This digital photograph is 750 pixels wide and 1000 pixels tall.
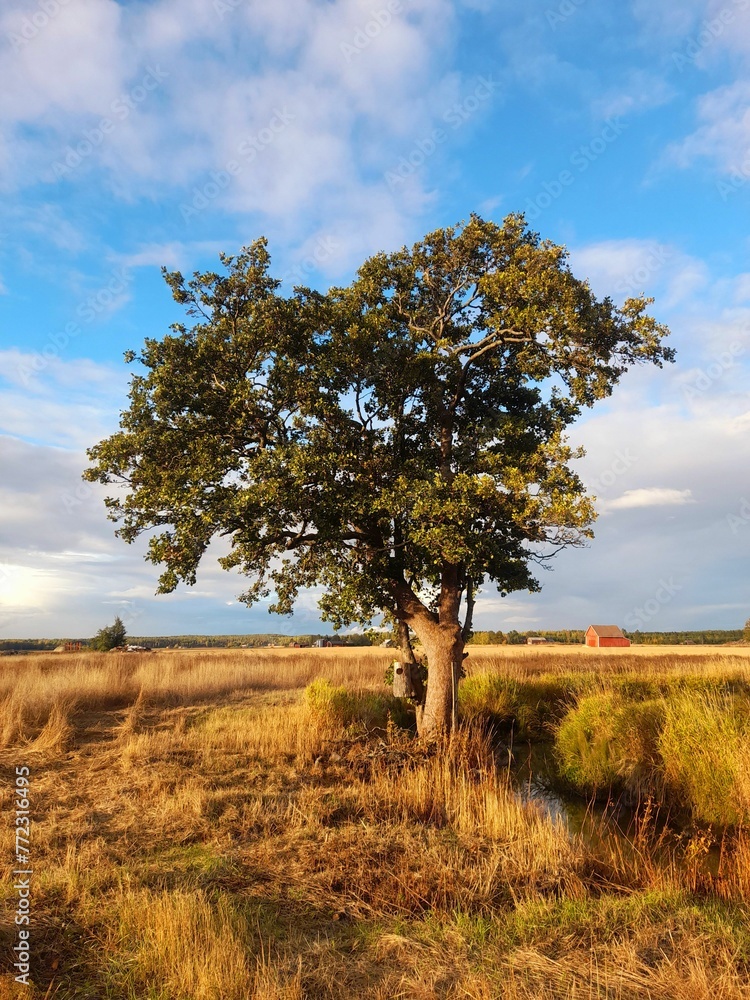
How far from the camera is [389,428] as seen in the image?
15.8 meters

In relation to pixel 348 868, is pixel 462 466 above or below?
above

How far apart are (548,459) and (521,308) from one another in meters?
3.88

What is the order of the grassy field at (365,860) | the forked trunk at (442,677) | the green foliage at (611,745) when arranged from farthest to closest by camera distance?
1. the forked trunk at (442,677)
2. the green foliage at (611,745)
3. the grassy field at (365,860)

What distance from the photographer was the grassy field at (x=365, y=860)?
5.06 meters

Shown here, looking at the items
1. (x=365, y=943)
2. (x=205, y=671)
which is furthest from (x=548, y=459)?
(x=205, y=671)

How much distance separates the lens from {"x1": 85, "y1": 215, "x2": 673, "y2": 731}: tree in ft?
42.8

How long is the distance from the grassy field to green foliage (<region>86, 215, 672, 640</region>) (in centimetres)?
407

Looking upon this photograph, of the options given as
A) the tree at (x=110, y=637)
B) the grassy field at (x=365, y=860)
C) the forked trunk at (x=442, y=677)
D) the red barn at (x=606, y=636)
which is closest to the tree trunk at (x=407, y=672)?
the grassy field at (x=365, y=860)

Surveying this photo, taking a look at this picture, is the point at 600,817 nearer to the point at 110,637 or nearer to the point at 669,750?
the point at 669,750

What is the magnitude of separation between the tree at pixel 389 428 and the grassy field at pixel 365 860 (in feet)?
12.3

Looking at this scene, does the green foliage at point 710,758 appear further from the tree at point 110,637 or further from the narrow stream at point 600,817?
the tree at point 110,637

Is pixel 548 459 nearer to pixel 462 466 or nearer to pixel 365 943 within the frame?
pixel 462 466

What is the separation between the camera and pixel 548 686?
20500 millimetres

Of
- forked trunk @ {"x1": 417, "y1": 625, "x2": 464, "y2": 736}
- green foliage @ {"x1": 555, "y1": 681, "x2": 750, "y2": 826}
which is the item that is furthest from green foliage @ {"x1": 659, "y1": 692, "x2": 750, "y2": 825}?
forked trunk @ {"x1": 417, "y1": 625, "x2": 464, "y2": 736}
